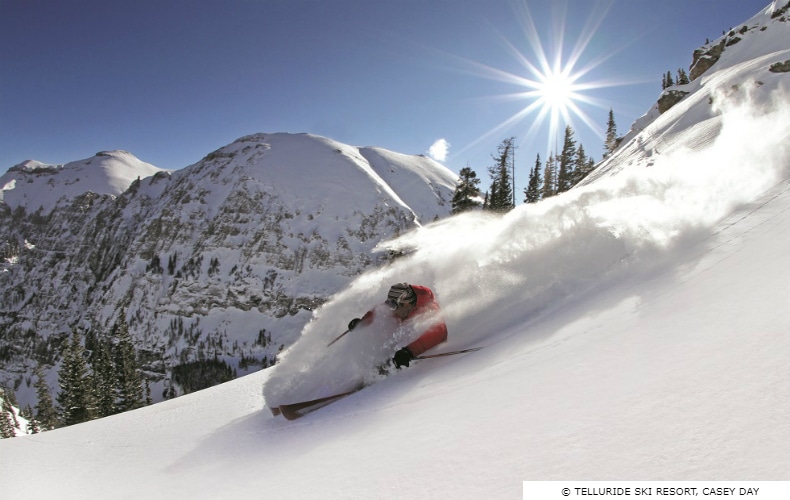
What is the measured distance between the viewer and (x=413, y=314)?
20.7ft

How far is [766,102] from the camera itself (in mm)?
12125

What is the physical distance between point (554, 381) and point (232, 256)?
136392 mm

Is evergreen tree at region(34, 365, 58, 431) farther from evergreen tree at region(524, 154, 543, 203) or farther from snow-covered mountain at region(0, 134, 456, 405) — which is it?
evergreen tree at region(524, 154, 543, 203)

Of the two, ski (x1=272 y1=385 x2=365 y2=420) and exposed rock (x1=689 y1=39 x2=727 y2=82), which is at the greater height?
exposed rock (x1=689 y1=39 x2=727 y2=82)

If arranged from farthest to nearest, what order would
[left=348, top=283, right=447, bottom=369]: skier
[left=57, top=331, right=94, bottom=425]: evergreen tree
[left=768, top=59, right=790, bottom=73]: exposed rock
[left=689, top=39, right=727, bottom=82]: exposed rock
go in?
[left=689, top=39, right=727, bottom=82]: exposed rock, [left=57, top=331, right=94, bottom=425]: evergreen tree, [left=768, top=59, right=790, bottom=73]: exposed rock, [left=348, top=283, right=447, bottom=369]: skier

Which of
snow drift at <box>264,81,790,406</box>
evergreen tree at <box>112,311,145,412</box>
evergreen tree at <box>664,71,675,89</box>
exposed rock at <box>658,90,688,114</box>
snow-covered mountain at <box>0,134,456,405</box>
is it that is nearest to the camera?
snow drift at <box>264,81,790,406</box>

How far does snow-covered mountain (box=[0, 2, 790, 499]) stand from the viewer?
198 centimetres

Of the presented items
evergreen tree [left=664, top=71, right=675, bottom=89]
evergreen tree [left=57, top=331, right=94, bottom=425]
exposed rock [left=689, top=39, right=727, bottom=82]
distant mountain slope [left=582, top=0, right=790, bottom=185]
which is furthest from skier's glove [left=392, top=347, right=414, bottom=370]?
evergreen tree [left=664, top=71, right=675, bottom=89]

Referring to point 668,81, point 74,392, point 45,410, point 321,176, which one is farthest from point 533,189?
point 321,176

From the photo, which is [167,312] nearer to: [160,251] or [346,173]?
[160,251]

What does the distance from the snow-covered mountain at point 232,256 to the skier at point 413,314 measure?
324ft

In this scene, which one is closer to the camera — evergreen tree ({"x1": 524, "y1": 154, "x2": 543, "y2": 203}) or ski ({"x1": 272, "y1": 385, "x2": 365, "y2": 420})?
ski ({"x1": 272, "y1": 385, "x2": 365, "y2": 420})

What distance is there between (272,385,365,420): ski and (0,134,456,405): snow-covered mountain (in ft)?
326

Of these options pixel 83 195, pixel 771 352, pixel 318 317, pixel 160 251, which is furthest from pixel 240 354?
pixel 83 195
